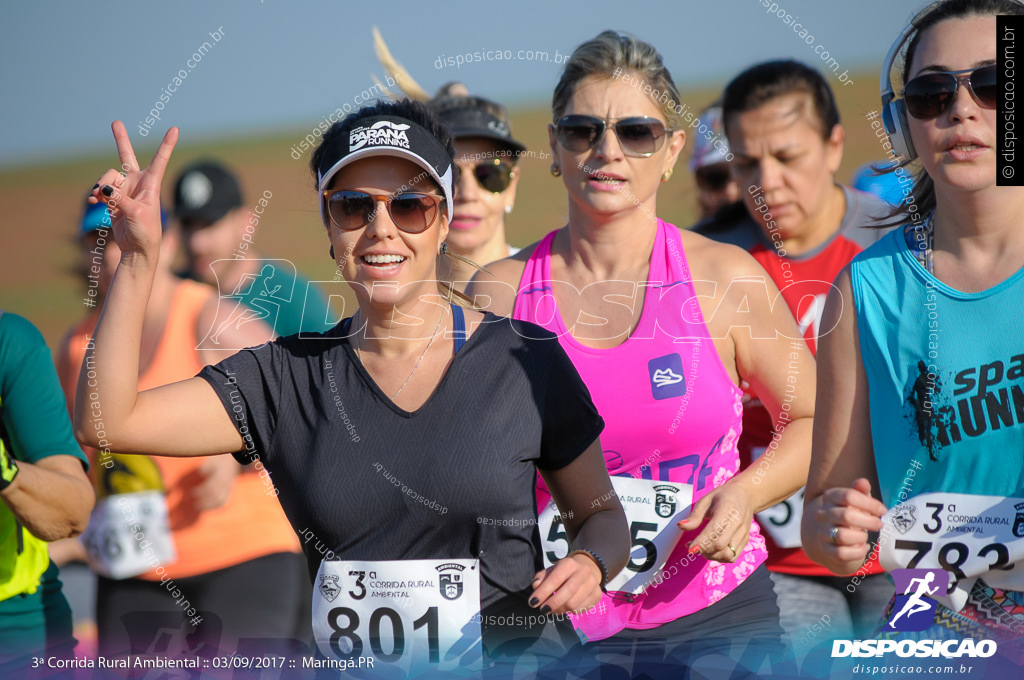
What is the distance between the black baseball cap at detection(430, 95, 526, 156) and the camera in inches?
168

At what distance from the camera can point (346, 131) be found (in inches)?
98.0

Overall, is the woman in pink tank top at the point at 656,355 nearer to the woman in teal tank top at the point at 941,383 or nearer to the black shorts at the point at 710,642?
the black shorts at the point at 710,642

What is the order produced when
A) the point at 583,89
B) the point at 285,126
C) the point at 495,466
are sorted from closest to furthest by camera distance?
the point at 495,466 → the point at 583,89 → the point at 285,126

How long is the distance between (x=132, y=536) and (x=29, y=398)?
1.19m

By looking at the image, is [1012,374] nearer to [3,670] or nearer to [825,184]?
[825,184]

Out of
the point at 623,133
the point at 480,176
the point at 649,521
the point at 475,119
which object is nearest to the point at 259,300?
the point at 480,176

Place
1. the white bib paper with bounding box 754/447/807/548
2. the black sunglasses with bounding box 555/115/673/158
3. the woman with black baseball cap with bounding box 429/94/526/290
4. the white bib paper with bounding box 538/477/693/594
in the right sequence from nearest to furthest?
the white bib paper with bounding box 538/477/693/594 → the black sunglasses with bounding box 555/115/673/158 → the white bib paper with bounding box 754/447/807/548 → the woman with black baseball cap with bounding box 429/94/526/290

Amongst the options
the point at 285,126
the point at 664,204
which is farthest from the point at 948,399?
the point at 285,126

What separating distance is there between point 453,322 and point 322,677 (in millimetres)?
891

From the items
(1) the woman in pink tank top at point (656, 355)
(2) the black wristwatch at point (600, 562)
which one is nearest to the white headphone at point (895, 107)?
(1) the woman in pink tank top at point (656, 355)

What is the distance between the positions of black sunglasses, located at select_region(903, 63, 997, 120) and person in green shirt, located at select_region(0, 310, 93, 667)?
97.8 inches

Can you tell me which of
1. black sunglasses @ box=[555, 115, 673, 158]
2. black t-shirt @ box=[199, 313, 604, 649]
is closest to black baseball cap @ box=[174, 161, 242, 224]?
black sunglasses @ box=[555, 115, 673, 158]

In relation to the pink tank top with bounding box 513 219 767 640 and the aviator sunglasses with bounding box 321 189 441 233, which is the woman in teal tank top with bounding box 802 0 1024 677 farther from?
the aviator sunglasses with bounding box 321 189 441 233

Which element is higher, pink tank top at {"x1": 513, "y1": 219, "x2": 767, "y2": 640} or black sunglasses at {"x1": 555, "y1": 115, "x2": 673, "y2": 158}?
black sunglasses at {"x1": 555, "y1": 115, "x2": 673, "y2": 158}
